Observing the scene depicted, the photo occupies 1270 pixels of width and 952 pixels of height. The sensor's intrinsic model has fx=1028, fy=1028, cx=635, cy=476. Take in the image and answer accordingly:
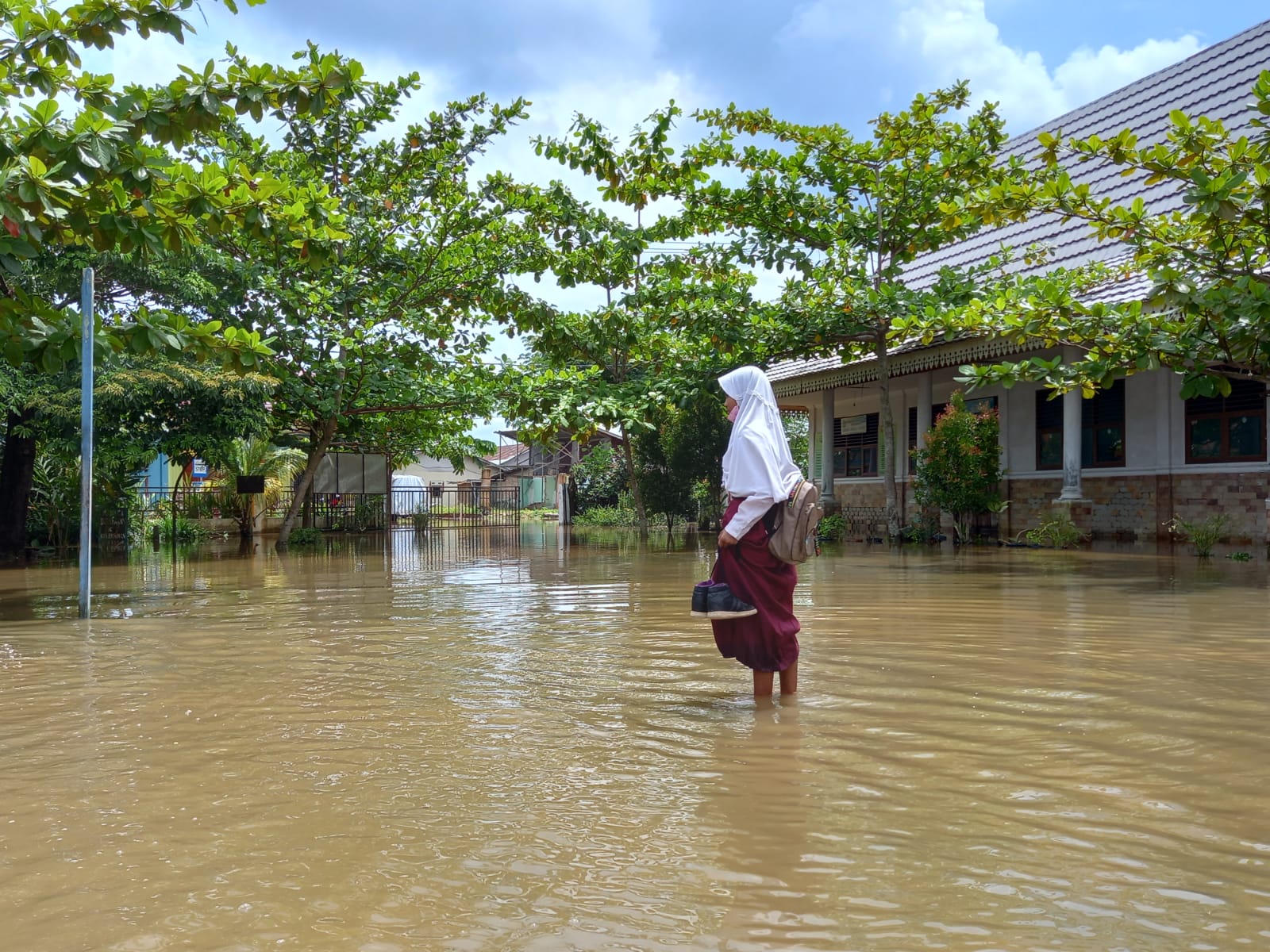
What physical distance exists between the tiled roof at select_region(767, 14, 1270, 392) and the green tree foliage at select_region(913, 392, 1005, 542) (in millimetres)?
1801

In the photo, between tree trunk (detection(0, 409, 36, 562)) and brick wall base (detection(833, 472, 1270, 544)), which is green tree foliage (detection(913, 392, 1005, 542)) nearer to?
brick wall base (detection(833, 472, 1270, 544))

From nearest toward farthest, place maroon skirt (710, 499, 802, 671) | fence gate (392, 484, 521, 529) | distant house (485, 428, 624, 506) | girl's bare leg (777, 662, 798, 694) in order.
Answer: maroon skirt (710, 499, 802, 671) → girl's bare leg (777, 662, 798, 694) → fence gate (392, 484, 521, 529) → distant house (485, 428, 624, 506)

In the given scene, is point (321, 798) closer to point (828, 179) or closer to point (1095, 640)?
point (1095, 640)

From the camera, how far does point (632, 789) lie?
3.69 m

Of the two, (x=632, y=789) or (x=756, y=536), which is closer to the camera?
(x=632, y=789)

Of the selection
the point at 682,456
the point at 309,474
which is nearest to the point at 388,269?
the point at 309,474

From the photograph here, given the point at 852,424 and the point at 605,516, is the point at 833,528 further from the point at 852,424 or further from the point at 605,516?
the point at 605,516

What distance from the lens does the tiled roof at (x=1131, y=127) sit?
52.9ft

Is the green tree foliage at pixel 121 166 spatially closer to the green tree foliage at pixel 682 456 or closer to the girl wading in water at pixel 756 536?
the girl wading in water at pixel 756 536

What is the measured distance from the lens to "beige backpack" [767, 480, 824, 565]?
476cm

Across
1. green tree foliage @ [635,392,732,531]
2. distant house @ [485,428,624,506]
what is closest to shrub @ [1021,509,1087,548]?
green tree foliage @ [635,392,732,531]

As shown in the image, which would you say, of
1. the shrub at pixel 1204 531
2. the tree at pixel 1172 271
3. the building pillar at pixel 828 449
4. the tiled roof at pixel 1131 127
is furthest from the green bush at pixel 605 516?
the tree at pixel 1172 271

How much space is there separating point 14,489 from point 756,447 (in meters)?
16.1

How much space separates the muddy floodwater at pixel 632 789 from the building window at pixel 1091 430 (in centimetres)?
1104
